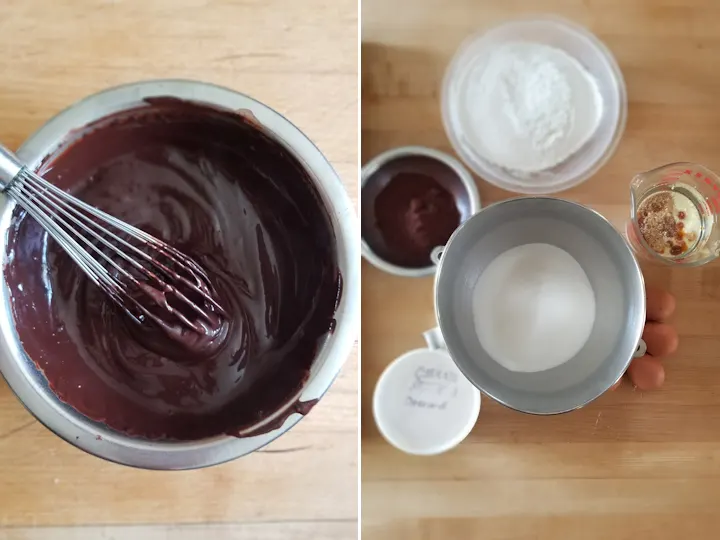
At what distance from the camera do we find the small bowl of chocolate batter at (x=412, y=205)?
30.8 inches

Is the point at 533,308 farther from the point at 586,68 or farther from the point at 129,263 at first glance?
the point at 129,263

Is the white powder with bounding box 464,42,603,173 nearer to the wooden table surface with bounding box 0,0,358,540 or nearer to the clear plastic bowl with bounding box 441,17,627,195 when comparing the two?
the clear plastic bowl with bounding box 441,17,627,195

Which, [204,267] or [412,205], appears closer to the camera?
[204,267]

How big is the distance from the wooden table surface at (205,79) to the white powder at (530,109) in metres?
0.28

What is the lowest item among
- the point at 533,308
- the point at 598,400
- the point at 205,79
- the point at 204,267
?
the point at 598,400

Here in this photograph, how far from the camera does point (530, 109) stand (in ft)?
2.63

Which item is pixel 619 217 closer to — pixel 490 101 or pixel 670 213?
pixel 670 213

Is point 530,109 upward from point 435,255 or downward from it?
upward

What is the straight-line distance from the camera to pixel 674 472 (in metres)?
0.80

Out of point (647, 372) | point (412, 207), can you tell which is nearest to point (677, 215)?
point (647, 372)

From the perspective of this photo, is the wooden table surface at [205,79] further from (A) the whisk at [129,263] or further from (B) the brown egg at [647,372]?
(B) the brown egg at [647,372]

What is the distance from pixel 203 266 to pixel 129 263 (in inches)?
2.3

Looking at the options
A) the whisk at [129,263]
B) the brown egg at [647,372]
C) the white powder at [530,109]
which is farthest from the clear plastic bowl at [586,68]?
the whisk at [129,263]

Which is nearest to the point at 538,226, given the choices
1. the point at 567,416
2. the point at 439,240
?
the point at 439,240
